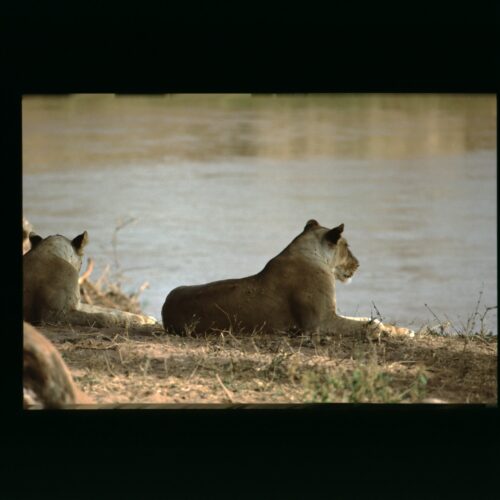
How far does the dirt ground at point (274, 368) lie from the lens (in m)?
7.00

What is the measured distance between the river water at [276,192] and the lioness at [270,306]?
2.77 metres

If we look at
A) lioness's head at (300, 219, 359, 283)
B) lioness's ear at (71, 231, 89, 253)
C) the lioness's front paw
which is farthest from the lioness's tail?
the lioness's front paw

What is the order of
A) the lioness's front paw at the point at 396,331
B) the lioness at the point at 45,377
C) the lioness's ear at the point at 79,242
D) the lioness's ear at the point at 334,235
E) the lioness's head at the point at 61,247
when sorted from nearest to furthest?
1. the lioness at the point at 45,377
2. the lioness's front paw at the point at 396,331
3. the lioness's ear at the point at 334,235
4. the lioness's head at the point at 61,247
5. the lioness's ear at the point at 79,242

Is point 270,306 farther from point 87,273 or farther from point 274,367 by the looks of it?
point 87,273

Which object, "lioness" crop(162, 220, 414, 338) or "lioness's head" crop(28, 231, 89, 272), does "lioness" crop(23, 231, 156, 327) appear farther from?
"lioness" crop(162, 220, 414, 338)

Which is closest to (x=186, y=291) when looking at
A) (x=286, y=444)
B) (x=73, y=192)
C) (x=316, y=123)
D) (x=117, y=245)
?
(x=286, y=444)

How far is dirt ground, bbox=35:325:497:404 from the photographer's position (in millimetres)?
7004

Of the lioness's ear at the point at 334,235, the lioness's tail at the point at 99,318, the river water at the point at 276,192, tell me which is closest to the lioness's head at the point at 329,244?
the lioness's ear at the point at 334,235

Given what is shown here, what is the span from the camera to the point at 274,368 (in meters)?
7.30

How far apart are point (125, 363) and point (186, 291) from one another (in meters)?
0.98

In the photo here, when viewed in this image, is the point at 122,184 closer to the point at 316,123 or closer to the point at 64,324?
the point at 316,123

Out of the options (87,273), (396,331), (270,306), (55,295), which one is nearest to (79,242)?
(55,295)

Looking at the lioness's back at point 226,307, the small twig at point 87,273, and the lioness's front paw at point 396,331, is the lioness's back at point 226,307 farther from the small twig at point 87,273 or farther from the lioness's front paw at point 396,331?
the small twig at point 87,273
